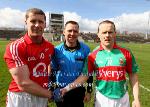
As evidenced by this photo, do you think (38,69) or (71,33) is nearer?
(38,69)

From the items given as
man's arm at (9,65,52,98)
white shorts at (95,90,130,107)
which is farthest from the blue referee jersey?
man's arm at (9,65,52,98)

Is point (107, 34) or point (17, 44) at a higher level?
point (107, 34)

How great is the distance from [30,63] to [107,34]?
1250mm

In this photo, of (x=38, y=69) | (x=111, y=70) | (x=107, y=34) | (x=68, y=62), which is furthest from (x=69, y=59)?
(x=38, y=69)

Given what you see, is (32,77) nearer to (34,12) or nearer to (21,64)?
(21,64)

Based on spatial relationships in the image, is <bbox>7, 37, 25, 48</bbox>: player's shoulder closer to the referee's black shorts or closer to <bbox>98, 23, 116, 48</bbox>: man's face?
<bbox>98, 23, 116, 48</bbox>: man's face

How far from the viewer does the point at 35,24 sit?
13.6ft

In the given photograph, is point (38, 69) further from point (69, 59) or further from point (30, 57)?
point (69, 59)

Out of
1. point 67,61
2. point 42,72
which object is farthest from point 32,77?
point 67,61

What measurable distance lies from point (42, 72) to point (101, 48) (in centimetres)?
109

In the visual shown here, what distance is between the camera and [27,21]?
13.8 feet

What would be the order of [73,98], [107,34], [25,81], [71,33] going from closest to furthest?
[25,81], [107,34], [71,33], [73,98]

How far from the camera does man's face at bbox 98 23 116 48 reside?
185 inches

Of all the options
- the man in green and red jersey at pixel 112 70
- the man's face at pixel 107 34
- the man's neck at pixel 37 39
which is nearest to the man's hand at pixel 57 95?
the man's neck at pixel 37 39
